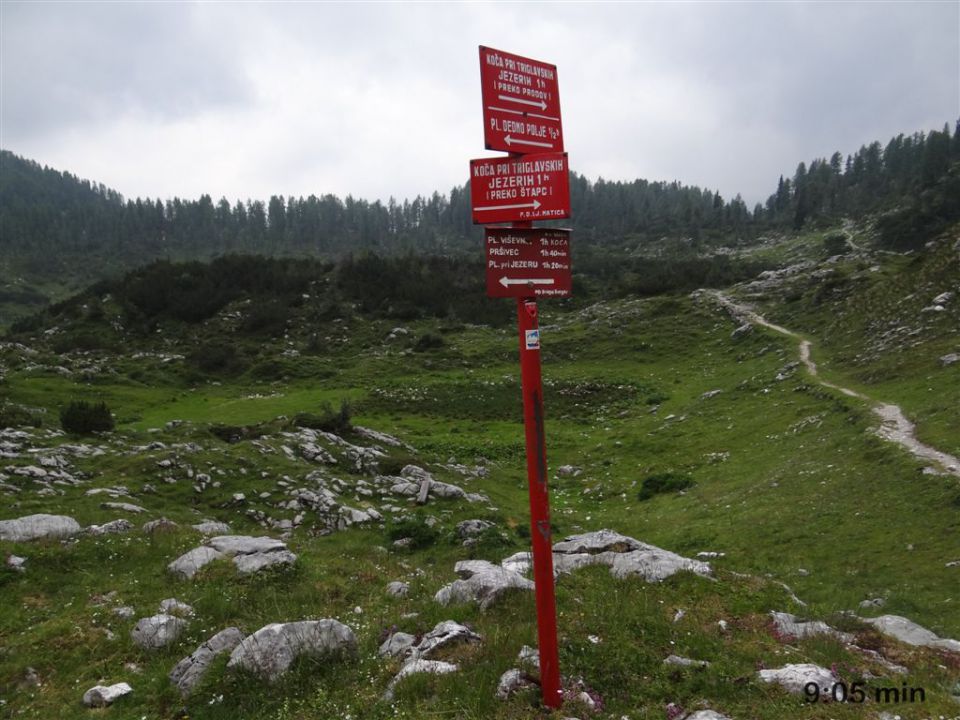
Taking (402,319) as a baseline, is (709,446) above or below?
below

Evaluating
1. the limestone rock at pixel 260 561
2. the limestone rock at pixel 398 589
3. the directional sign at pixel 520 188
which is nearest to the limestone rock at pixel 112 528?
the limestone rock at pixel 260 561

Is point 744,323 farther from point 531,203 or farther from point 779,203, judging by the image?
point 779,203

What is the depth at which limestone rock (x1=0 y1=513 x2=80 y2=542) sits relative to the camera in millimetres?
12305

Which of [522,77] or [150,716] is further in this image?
[150,716]

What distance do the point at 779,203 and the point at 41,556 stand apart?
21325cm

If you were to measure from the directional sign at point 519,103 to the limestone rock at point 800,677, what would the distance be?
264 inches

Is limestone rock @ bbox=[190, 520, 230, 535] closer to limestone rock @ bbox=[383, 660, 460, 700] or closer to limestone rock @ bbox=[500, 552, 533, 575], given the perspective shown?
limestone rock @ bbox=[500, 552, 533, 575]

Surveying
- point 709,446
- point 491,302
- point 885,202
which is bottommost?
point 709,446

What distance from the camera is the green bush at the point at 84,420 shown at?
76.0 ft

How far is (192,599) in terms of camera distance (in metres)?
9.55

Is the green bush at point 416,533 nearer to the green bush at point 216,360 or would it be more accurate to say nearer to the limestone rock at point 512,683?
the limestone rock at point 512,683

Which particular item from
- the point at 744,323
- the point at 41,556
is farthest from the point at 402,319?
the point at 41,556

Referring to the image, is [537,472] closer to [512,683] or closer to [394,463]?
[512,683]

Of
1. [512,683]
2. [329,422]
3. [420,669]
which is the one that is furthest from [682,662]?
[329,422]
